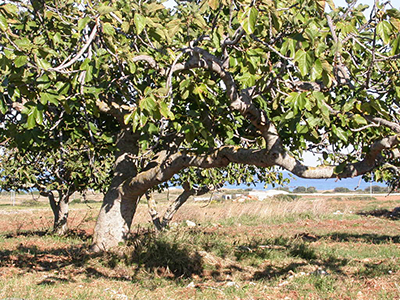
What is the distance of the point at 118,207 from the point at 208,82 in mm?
3104

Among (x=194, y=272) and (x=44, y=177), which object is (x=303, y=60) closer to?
(x=194, y=272)

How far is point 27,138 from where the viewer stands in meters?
5.11

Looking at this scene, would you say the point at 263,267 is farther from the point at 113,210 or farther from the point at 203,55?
the point at 203,55

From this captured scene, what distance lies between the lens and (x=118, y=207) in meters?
7.03

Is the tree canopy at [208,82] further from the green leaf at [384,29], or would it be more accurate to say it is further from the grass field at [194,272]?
the grass field at [194,272]

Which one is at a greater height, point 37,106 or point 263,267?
point 37,106

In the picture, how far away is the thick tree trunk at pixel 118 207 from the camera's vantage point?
23.0 ft

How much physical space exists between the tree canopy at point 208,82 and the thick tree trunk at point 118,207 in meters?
0.02

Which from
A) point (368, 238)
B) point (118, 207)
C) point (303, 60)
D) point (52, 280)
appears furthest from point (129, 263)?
point (368, 238)

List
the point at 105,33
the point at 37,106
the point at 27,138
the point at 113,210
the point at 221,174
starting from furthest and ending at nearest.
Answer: the point at 221,174 < the point at 113,210 < the point at 27,138 < the point at 105,33 < the point at 37,106

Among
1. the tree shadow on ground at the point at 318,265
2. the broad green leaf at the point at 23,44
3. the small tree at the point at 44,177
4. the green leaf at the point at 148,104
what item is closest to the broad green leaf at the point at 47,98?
the broad green leaf at the point at 23,44

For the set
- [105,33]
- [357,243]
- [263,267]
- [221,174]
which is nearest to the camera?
[105,33]

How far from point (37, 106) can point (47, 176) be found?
394 inches

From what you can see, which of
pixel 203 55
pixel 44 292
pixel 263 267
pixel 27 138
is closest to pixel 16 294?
pixel 44 292
